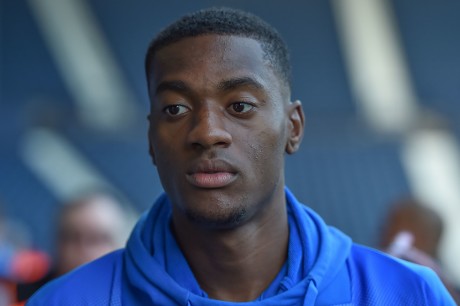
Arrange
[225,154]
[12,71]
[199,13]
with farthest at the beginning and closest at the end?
[12,71] < [199,13] < [225,154]

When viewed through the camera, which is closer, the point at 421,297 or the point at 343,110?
the point at 421,297

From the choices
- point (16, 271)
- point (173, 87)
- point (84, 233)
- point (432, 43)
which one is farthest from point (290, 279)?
point (432, 43)

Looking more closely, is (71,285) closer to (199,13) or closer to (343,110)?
(199,13)

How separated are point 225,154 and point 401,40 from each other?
9.91 m

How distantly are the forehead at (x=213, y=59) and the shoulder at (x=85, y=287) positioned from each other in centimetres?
52

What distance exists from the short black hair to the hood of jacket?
1.35 feet

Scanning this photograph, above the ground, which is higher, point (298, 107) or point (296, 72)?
point (296, 72)

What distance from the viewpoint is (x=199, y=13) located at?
2.48 m

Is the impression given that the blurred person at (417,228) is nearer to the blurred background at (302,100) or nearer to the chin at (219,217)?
the chin at (219,217)

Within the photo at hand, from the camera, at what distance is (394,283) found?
235 cm

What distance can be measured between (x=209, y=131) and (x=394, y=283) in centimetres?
62

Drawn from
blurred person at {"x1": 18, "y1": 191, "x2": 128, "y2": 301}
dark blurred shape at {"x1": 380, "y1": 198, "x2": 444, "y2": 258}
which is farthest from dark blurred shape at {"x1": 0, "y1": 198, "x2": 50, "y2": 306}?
dark blurred shape at {"x1": 380, "y1": 198, "x2": 444, "y2": 258}

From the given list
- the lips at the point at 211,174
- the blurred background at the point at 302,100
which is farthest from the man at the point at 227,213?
the blurred background at the point at 302,100

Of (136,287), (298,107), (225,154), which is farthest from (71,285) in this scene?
(298,107)
